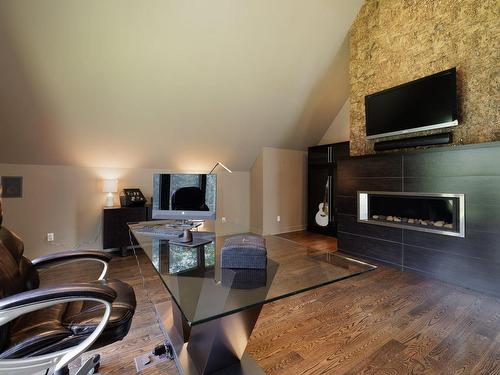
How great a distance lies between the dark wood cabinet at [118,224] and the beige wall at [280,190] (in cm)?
230

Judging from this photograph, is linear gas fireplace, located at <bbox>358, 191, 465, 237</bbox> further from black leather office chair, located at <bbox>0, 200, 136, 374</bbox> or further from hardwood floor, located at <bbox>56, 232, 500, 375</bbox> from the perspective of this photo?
black leather office chair, located at <bbox>0, 200, 136, 374</bbox>

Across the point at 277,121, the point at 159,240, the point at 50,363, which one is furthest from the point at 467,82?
the point at 50,363

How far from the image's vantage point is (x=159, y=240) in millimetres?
1827

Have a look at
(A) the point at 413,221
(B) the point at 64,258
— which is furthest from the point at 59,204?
(A) the point at 413,221

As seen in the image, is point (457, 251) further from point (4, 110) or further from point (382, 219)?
point (4, 110)

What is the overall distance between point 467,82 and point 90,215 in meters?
5.20

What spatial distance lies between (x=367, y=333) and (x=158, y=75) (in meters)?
3.47

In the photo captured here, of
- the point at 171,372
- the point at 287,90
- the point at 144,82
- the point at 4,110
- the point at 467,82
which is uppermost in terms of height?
the point at 287,90

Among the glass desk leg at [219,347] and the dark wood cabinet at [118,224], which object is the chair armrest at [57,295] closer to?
the glass desk leg at [219,347]

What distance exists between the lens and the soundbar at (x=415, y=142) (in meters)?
2.79

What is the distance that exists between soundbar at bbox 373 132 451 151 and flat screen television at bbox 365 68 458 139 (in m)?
0.10

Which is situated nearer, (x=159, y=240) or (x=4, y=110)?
(x=159, y=240)

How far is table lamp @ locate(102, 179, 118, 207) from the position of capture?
3.77 meters

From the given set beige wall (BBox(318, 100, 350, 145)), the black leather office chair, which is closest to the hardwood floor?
the black leather office chair
